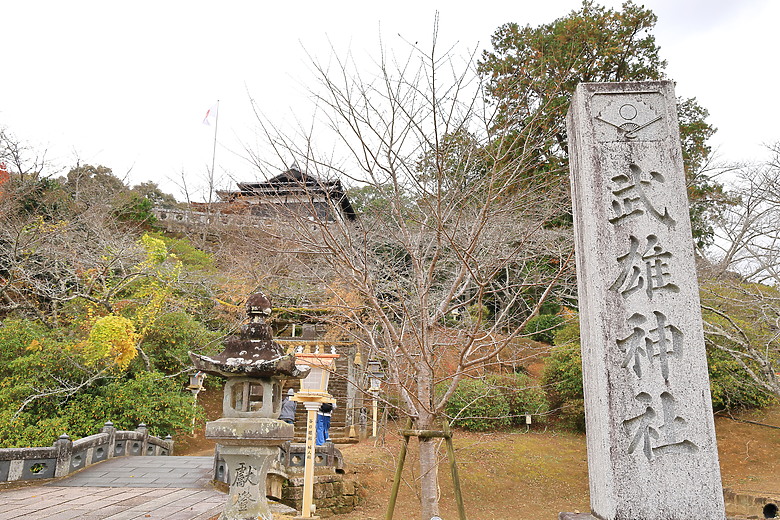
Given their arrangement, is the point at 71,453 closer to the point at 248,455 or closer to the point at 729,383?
the point at 248,455

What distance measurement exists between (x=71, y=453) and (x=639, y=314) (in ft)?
37.2

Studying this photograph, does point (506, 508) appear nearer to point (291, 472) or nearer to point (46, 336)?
point (291, 472)

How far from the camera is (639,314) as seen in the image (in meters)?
3.67

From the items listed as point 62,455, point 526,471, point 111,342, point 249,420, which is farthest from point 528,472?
point 111,342

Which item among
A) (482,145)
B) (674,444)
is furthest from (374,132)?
(674,444)

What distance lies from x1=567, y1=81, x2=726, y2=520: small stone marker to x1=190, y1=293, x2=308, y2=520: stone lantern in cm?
352

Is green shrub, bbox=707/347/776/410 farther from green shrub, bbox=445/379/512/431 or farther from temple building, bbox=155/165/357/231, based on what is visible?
temple building, bbox=155/165/357/231

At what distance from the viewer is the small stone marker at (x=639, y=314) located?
11.1 ft

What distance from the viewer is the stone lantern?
5.58 metres

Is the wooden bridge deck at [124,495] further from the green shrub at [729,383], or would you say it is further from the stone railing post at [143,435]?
the green shrub at [729,383]

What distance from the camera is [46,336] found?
42.3 feet

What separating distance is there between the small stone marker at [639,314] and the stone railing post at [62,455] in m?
10.4

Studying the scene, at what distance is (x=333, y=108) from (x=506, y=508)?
31.3 feet

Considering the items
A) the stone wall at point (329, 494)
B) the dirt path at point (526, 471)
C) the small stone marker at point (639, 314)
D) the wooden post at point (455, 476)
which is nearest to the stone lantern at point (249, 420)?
the wooden post at point (455, 476)
